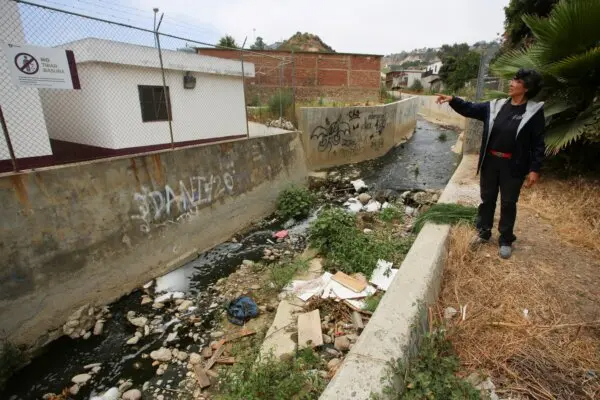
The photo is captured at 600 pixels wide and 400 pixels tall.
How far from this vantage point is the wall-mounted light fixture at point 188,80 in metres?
9.04

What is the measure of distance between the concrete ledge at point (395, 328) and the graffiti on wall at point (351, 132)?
27.6 feet

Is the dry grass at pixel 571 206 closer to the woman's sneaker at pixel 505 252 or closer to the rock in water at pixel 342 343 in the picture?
the woman's sneaker at pixel 505 252

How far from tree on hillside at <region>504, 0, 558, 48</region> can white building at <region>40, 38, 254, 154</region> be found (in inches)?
346

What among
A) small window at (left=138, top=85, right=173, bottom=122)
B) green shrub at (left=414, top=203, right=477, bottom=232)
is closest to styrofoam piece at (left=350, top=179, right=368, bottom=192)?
green shrub at (left=414, top=203, right=477, bottom=232)

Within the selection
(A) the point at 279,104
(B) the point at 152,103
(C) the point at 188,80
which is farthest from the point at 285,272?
(A) the point at 279,104

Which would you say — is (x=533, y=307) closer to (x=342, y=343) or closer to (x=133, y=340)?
(x=342, y=343)

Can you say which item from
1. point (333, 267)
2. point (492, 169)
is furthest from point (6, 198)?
point (492, 169)

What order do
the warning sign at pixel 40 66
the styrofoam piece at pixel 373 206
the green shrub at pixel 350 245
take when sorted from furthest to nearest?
the styrofoam piece at pixel 373 206, the green shrub at pixel 350 245, the warning sign at pixel 40 66

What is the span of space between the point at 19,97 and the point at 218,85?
5620mm

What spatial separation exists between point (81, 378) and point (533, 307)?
175 inches

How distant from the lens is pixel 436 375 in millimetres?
1811

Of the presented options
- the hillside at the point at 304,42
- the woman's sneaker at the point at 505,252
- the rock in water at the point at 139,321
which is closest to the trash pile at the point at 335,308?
the woman's sneaker at the point at 505,252

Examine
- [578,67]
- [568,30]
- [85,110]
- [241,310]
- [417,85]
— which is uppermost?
[417,85]

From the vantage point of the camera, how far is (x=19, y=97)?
5.46 metres
